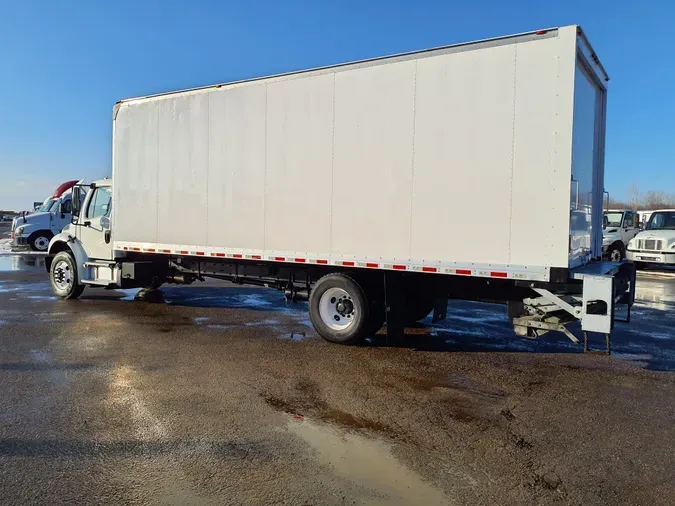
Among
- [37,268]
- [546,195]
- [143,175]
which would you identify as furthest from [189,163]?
[37,268]

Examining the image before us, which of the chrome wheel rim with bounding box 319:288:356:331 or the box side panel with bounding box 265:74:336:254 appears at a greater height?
the box side panel with bounding box 265:74:336:254

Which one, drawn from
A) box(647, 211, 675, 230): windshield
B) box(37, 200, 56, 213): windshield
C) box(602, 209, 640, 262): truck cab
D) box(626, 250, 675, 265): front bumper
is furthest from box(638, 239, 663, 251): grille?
box(37, 200, 56, 213): windshield

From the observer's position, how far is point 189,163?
9.29 m

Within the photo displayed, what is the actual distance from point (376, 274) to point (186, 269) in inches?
169

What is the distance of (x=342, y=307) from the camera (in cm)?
803

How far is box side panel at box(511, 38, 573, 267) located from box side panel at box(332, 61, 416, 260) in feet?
4.58

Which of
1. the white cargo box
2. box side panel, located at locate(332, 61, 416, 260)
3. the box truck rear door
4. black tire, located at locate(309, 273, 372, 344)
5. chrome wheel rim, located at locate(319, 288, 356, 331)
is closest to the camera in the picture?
the white cargo box

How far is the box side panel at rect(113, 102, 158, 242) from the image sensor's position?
32.1 ft

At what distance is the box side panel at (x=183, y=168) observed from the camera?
9.12m

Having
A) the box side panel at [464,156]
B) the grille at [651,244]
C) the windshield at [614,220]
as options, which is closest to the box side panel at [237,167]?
the box side panel at [464,156]

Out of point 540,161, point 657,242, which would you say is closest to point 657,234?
point 657,242

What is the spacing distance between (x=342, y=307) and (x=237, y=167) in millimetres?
2808

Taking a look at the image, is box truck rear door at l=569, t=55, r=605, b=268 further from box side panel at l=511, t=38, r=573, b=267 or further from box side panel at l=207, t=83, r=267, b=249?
box side panel at l=207, t=83, r=267, b=249

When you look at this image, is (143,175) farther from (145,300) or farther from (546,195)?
(546,195)
